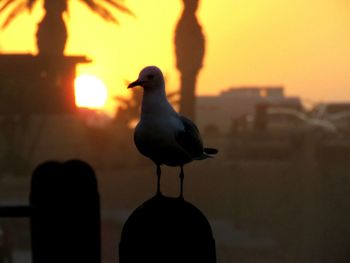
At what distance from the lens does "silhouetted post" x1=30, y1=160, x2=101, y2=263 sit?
101 inches

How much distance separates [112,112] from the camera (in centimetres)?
5894

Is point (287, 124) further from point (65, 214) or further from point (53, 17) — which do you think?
point (65, 214)

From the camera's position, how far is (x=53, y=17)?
42156mm

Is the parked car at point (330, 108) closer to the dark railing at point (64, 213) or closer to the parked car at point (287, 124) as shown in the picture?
the parked car at point (287, 124)

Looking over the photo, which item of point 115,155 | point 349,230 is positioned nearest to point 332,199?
point 349,230

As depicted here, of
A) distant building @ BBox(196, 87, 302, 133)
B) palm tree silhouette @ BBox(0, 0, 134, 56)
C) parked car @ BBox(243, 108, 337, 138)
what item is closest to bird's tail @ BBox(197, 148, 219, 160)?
palm tree silhouette @ BBox(0, 0, 134, 56)

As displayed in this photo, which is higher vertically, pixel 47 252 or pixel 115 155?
pixel 47 252

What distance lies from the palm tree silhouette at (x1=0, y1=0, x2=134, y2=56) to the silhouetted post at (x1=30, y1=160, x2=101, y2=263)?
Answer: 129ft

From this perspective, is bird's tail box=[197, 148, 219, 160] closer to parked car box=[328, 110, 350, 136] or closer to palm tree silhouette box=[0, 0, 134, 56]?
palm tree silhouette box=[0, 0, 134, 56]

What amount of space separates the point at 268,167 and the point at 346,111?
1286 cm

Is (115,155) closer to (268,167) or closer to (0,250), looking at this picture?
(268,167)

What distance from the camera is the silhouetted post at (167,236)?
8.30 feet

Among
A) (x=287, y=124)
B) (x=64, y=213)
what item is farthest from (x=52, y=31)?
(x=64, y=213)

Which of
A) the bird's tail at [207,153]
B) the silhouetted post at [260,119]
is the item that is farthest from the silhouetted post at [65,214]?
the silhouetted post at [260,119]
